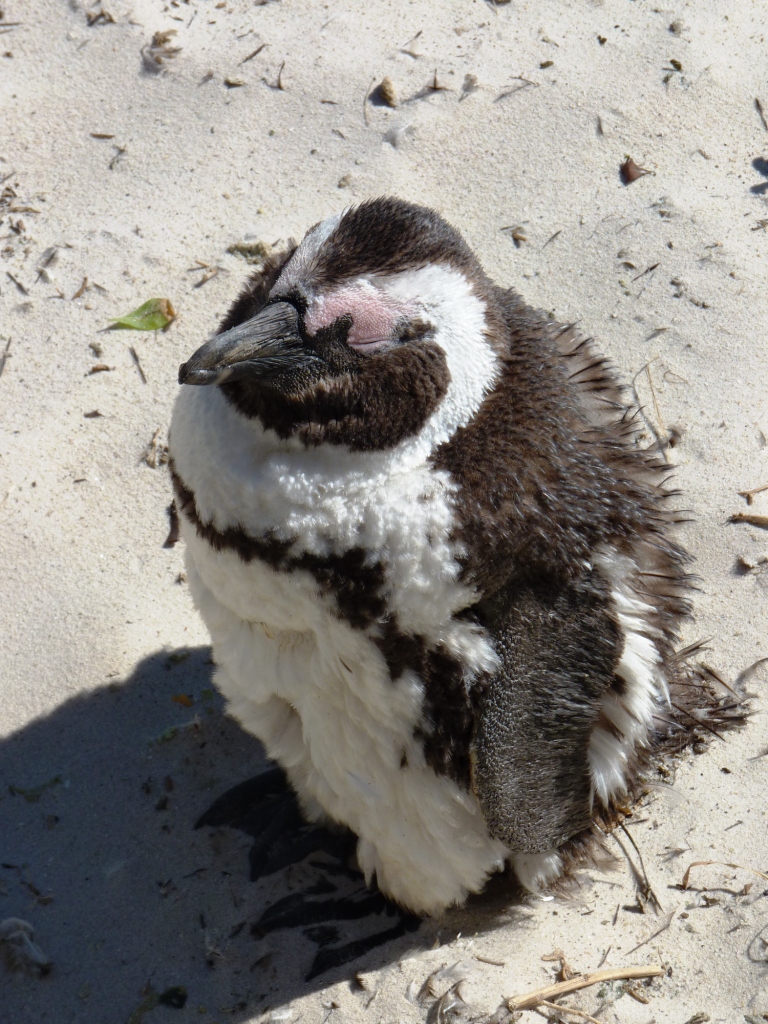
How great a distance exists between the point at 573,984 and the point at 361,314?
1.51 metres

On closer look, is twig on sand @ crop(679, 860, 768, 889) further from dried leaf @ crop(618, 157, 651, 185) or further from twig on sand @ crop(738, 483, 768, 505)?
dried leaf @ crop(618, 157, 651, 185)

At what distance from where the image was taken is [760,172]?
155 inches

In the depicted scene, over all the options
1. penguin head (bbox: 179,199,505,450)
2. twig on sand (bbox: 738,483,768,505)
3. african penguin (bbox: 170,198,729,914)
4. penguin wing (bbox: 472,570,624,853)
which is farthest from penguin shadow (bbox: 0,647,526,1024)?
twig on sand (bbox: 738,483,768,505)

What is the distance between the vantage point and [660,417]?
11.1ft

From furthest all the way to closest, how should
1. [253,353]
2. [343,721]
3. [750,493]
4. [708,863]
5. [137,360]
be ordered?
1. [137,360]
2. [750,493]
3. [708,863]
4. [343,721]
5. [253,353]

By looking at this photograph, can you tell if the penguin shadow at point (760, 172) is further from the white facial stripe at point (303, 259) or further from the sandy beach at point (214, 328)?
the white facial stripe at point (303, 259)

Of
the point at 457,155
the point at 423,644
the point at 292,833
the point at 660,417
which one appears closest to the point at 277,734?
the point at 292,833

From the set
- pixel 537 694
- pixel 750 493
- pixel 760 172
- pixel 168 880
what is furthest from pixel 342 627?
pixel 760 172

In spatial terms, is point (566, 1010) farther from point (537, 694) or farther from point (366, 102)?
point (366, 102)

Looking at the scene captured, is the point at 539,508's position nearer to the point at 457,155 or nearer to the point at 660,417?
the point at 660,417

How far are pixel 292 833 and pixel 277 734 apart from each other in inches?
13.3

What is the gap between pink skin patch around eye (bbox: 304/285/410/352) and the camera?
1.96 metres

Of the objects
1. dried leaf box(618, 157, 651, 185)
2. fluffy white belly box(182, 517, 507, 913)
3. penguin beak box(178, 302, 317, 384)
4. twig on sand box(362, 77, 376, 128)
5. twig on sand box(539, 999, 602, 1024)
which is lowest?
twig on sand box(539, 999, 602, 1024)

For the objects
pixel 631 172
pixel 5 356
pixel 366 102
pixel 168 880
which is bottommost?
pixel 168 880
